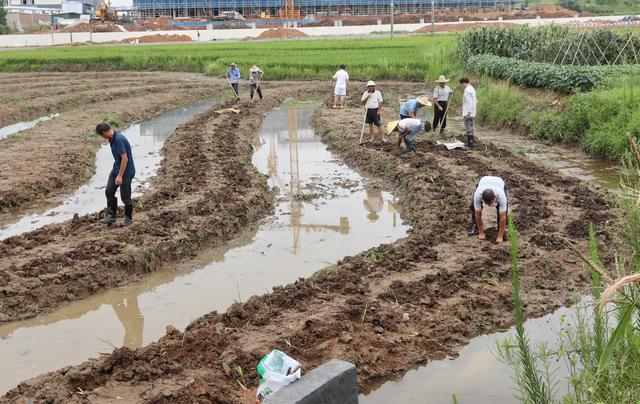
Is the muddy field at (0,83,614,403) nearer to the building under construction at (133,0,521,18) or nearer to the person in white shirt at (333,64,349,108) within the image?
the person in white shirt at (333,64,349,108)

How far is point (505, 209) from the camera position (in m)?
8.14

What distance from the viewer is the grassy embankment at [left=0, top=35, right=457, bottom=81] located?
1170 inches

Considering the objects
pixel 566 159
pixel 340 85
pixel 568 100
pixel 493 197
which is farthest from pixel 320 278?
pixel 340 85

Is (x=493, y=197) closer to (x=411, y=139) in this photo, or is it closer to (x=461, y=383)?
(x=461, y=383)

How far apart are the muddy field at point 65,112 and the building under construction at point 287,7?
42665 mm

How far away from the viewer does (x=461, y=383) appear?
5.83m

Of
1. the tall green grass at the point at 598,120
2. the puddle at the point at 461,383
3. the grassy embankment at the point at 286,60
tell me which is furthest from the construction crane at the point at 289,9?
the puddle at the point at 461,383

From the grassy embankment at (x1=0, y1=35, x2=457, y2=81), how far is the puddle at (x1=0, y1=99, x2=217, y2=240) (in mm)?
9510

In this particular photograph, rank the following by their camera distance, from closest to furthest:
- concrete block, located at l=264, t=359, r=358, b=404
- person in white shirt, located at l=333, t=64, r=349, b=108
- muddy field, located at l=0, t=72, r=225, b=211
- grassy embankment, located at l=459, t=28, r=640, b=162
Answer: concrete block, located at l=264, t=359, r=358, b=404 < muddy field, located at l=0, t=72, r=225, b=211 < grassy embankment, located at l=459, t=28, r=640, b=162 < person in white shirt, located at l=333, t=64, r=349, b=108

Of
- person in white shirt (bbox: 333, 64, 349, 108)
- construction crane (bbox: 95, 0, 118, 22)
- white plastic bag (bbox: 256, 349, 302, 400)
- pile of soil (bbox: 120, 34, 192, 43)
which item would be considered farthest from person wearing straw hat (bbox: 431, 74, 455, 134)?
construction crane (bbox: 95, 0, 118, 22)

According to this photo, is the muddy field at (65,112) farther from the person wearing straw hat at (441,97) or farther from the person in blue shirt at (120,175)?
the person wearing straw hat at (441,97)

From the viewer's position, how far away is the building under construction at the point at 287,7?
75250 millimetres

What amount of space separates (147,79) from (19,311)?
2558cm

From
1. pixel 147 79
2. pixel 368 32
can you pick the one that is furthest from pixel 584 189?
pixel 368 32
